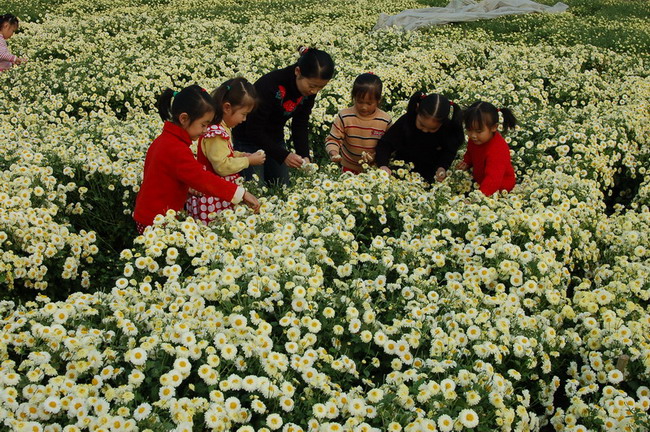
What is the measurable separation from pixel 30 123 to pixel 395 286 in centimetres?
544

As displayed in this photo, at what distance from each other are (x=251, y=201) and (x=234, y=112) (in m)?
0.69

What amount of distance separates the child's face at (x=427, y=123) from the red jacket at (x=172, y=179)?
1783mm

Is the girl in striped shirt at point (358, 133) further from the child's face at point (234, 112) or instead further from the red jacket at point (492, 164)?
the child's face at point (234, 112)

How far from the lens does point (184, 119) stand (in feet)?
12.9

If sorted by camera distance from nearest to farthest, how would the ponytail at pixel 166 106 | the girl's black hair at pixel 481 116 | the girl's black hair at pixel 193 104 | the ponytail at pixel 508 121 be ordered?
the girl's black hair at pixel 193 104, the ponytail at pixel 166 106, the girl's black hair at pixel 481 116, the ponytail at pixel 508 121

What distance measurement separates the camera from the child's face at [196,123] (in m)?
3.93

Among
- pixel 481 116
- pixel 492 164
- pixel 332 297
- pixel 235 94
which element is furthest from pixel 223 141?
pixel 492 164

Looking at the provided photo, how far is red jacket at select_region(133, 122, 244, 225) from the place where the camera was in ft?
13.1

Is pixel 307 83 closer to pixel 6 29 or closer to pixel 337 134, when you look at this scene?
pixel 337 134

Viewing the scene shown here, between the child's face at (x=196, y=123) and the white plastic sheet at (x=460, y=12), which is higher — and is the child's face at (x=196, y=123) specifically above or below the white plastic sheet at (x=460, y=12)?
below

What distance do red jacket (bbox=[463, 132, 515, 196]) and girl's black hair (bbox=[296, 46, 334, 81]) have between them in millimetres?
1554

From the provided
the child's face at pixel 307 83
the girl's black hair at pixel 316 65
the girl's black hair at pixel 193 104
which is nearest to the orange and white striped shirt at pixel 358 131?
the child's face at pixel 307 83

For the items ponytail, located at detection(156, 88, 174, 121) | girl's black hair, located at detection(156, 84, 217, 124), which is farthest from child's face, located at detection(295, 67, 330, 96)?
ponytail, located at detection(156, 88, 174, 121)

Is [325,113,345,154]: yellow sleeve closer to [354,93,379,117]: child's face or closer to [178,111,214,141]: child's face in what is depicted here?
[354,93,379,117]: child's face
